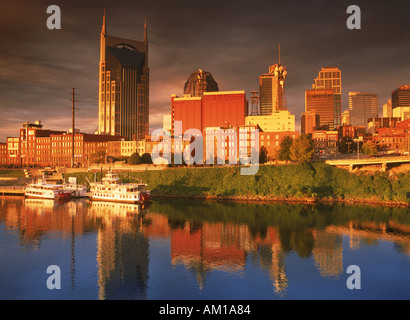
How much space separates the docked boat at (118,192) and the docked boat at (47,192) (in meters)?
9.31

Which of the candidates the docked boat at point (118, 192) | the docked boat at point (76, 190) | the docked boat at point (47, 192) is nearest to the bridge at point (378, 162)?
the docked boat at point (118, 192)

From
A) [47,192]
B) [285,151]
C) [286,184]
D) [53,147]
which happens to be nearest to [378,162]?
[286,184]

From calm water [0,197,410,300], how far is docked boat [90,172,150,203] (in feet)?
39.7

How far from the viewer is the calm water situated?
33031mm

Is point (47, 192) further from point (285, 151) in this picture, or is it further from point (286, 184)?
point (285, 151)

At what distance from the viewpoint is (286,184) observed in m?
91.8

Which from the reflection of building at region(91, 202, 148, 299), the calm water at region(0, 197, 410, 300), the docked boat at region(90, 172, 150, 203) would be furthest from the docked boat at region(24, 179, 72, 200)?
the reflection of building at region(91, 202, 148, 299)

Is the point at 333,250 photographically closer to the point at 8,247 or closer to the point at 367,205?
the point at 367,205

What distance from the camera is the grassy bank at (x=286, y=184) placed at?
8325 cm

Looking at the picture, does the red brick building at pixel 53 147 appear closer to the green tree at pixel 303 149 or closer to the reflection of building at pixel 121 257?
the green tree at pixel 303 149

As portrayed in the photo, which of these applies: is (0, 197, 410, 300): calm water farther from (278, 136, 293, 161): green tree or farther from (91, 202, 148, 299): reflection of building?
(278, 136, 293, 161): green tree
